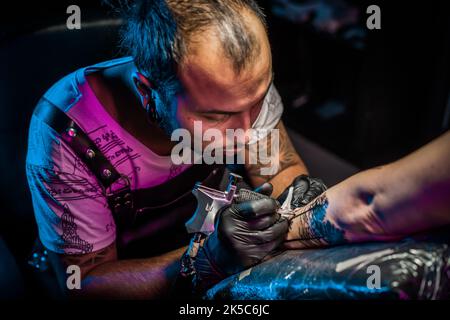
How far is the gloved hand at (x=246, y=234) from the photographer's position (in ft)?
3.18

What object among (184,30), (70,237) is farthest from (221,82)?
(70,237)

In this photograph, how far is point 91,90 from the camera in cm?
123

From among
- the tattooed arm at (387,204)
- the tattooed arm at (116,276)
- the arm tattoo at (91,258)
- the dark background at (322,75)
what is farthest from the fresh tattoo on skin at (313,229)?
the dark background at (322,75)

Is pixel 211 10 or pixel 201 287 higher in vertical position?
pixel 211 10

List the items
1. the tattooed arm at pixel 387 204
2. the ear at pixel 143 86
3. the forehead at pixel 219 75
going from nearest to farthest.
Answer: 1. the tattooed arm at pixel 387 204
2. the forehead at pixel 219 75
3. the ear at pixel 143 86

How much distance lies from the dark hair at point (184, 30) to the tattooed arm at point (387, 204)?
0.31 m

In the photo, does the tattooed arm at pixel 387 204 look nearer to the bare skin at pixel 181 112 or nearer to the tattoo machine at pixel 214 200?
the tattoo machine at pixel 214 200

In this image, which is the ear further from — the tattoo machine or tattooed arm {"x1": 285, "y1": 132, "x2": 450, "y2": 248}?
tattooed arm {"x1": 285, "y1": 132, "x2": 450, "y2": 248}

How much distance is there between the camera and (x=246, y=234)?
983mm

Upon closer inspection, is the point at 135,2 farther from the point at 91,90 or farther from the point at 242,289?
the point at 242,289

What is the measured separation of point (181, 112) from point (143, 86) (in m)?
0.12

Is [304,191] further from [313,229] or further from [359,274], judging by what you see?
[359,274]
